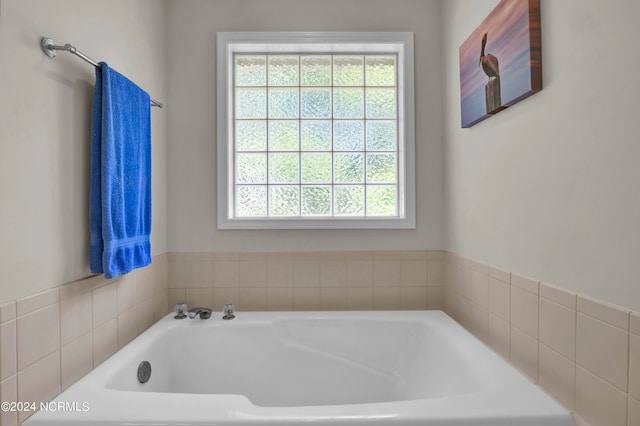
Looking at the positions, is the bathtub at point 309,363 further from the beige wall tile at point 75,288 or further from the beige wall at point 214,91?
the beige wall at point 214,91

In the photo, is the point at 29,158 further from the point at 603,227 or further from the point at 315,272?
the point at 603,227

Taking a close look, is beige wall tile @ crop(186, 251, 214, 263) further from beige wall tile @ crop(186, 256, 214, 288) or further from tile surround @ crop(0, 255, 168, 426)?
tile surround @ crop(0, 255, 168, 426)

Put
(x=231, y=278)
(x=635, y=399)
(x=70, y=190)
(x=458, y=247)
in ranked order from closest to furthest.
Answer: (x=635, y=399) → (x=70, y=190) → (x=458, y=247) → (x=231, y=278)

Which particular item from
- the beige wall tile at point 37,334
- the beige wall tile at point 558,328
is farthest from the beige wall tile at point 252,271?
the beige wall tile at point 558,328

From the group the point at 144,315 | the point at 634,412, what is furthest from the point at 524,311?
the point at 144,315

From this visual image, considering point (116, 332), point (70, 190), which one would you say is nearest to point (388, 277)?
point (116, 332)

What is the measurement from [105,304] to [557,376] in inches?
67.2

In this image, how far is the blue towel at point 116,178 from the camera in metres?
1.30

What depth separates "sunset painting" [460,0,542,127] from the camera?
1.15 meters

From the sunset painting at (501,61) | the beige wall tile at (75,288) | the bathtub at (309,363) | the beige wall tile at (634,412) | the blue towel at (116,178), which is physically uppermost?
the sunset painting at (501,61)

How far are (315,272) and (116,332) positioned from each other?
1.05m

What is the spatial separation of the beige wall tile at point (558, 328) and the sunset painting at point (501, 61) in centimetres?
73

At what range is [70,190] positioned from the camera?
124 cm

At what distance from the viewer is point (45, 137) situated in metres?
1.13
